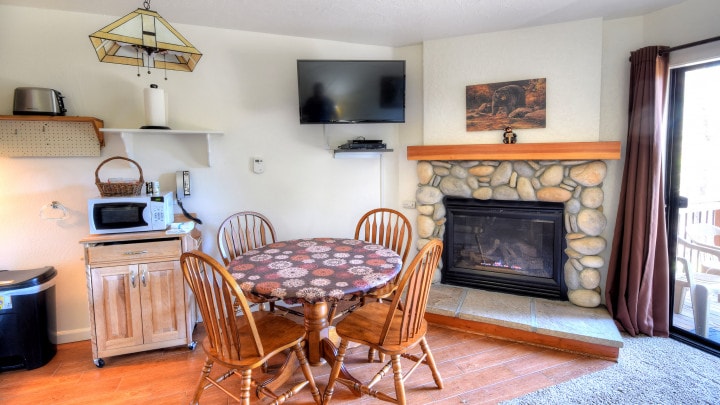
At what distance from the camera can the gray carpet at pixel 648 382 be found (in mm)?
1937

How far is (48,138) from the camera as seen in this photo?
2422 millimetres

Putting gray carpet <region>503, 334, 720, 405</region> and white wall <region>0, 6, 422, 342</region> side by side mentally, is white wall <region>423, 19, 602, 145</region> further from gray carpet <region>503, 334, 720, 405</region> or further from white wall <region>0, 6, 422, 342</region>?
gray carpet <region>503, 334, 720, 405</region>

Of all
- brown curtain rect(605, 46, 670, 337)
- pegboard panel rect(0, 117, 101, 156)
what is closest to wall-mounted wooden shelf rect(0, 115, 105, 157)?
pegboard panel rect(0, 117, 101, 156)

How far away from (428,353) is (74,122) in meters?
2.69

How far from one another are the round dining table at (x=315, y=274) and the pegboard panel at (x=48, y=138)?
139cm

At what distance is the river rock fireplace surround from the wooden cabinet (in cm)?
197

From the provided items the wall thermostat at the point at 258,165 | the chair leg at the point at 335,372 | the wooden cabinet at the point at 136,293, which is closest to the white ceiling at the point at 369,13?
the wall thermostat at the point at 258,165

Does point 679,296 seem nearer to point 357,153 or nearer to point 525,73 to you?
point 525,73

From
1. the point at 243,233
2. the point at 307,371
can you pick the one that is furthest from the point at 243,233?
the point at 307,371

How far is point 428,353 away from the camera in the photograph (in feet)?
6.60

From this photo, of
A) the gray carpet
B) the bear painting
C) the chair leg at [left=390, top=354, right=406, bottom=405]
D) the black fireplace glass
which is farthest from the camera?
the black fireplace glass

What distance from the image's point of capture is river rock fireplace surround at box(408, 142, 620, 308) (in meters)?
2.63

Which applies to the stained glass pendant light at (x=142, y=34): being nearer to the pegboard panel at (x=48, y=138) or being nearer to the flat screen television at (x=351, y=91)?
the pegboard panel at (x=48, y=138)

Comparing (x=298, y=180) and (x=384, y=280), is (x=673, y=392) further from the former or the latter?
(x=298, y=180)
